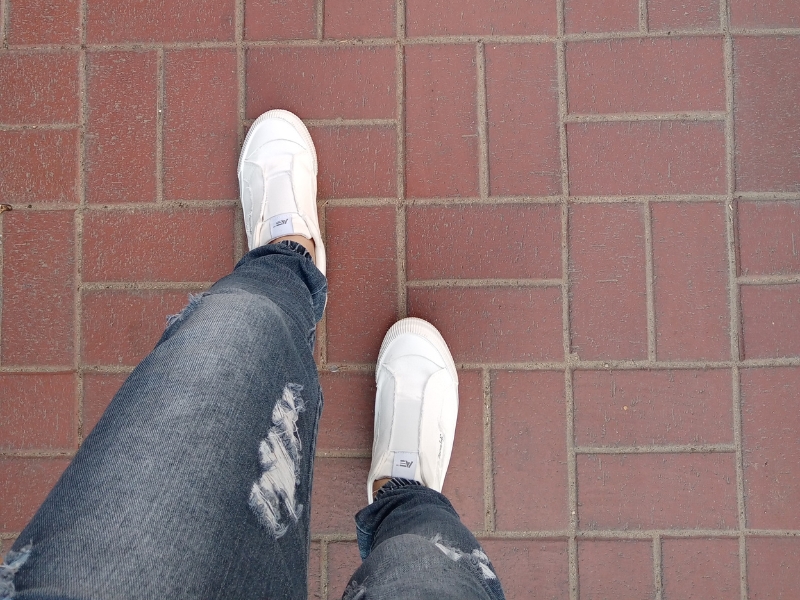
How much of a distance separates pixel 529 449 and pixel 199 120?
4.65 ft

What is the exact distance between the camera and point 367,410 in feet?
5.95

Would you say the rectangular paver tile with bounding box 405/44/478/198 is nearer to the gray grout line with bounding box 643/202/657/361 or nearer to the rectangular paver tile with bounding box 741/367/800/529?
the gray grout line with bounding box 643/202/657/361

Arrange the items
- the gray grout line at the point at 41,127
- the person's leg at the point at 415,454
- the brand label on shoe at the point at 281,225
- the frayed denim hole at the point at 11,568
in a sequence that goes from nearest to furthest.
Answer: the frayed denim hole at the point at 11,568 < the person's leg at the point at 415,454 < the brand label on shoe at the point at 281,225 < the gray grout line at the point at 41,127

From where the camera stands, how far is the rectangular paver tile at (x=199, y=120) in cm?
181

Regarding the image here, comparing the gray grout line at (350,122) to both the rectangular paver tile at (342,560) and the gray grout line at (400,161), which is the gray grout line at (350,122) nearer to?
the gray grout line at (400,161)

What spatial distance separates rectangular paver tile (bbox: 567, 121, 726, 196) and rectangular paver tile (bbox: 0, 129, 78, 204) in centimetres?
153

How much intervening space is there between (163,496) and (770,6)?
211cm

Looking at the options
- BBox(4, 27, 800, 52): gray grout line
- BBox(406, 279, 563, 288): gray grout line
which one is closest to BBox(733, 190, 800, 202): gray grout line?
BBox(4, 27, 800, 52): gray grout line

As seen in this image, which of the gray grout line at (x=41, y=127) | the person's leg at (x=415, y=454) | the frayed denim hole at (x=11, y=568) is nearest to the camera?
the frayed denim hole at (x=11, y=568)

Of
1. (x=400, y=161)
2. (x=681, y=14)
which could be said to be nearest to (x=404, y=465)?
(x=400, y=161)

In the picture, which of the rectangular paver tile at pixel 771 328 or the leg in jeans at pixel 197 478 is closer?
the leg in jeans at pixel 197 478

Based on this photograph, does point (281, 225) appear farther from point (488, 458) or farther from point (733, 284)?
point (733, 284)

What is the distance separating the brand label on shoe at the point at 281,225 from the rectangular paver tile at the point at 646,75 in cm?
91

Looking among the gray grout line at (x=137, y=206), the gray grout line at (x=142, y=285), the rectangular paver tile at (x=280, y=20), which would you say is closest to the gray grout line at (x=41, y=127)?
the gray grout line at (x=137, y=206)
